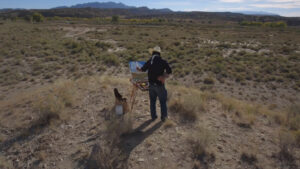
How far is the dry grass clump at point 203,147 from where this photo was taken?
339 cm

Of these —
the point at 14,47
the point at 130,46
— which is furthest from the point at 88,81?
the point at 14,47

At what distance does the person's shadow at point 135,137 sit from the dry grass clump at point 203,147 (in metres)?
0.90

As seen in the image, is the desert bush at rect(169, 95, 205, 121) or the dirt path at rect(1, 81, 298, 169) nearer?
the dirt path at rect(1, 81, 298, 169)

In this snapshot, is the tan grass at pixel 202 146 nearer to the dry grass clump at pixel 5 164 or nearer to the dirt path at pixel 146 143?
the dirt path at pixel 146 143

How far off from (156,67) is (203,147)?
183 cm

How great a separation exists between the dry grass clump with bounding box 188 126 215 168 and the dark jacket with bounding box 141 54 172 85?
1369mm

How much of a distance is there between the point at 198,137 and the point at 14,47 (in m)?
17.8

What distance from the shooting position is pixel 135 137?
3.96m

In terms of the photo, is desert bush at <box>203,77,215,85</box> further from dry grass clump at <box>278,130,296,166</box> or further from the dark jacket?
the dark jacket

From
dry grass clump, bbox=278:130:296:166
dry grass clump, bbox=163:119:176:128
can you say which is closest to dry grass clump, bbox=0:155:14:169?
dry grass clump, bbox=163:119:176:128

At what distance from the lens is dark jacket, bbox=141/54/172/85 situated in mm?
3992

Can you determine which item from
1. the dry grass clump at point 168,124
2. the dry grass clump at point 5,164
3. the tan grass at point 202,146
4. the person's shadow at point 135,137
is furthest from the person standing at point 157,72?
the dry grass clump at point 5,164

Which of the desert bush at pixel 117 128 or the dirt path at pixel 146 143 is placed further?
the desert bush at pixel 117 128

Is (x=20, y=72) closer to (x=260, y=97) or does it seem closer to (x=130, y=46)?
Result: (x=130, y=46)
